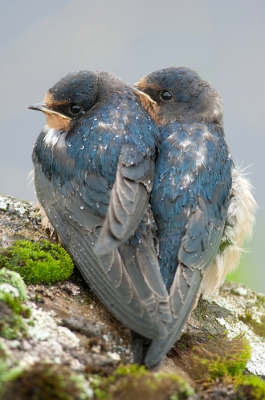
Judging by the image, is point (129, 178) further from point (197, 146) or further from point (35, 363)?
point (35, 363)

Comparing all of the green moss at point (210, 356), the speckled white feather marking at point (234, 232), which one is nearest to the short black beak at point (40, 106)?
the speckled white feather marking at point (234, 232)

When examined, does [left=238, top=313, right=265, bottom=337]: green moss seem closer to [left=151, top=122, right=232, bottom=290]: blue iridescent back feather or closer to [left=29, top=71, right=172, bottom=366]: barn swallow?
[left=151, top=122, right=232, bottom=290]: blue iridescent back feather

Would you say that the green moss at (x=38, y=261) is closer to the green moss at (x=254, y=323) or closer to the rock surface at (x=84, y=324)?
the rock surface at (x=84, y=324)

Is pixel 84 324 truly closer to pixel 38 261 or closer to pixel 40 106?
pixel 38 261

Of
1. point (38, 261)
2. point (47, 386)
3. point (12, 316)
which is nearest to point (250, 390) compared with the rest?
point (47, 386)

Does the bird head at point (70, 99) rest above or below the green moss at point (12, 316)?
above

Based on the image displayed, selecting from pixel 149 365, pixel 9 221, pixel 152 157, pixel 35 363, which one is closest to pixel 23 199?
pixel 9 221
